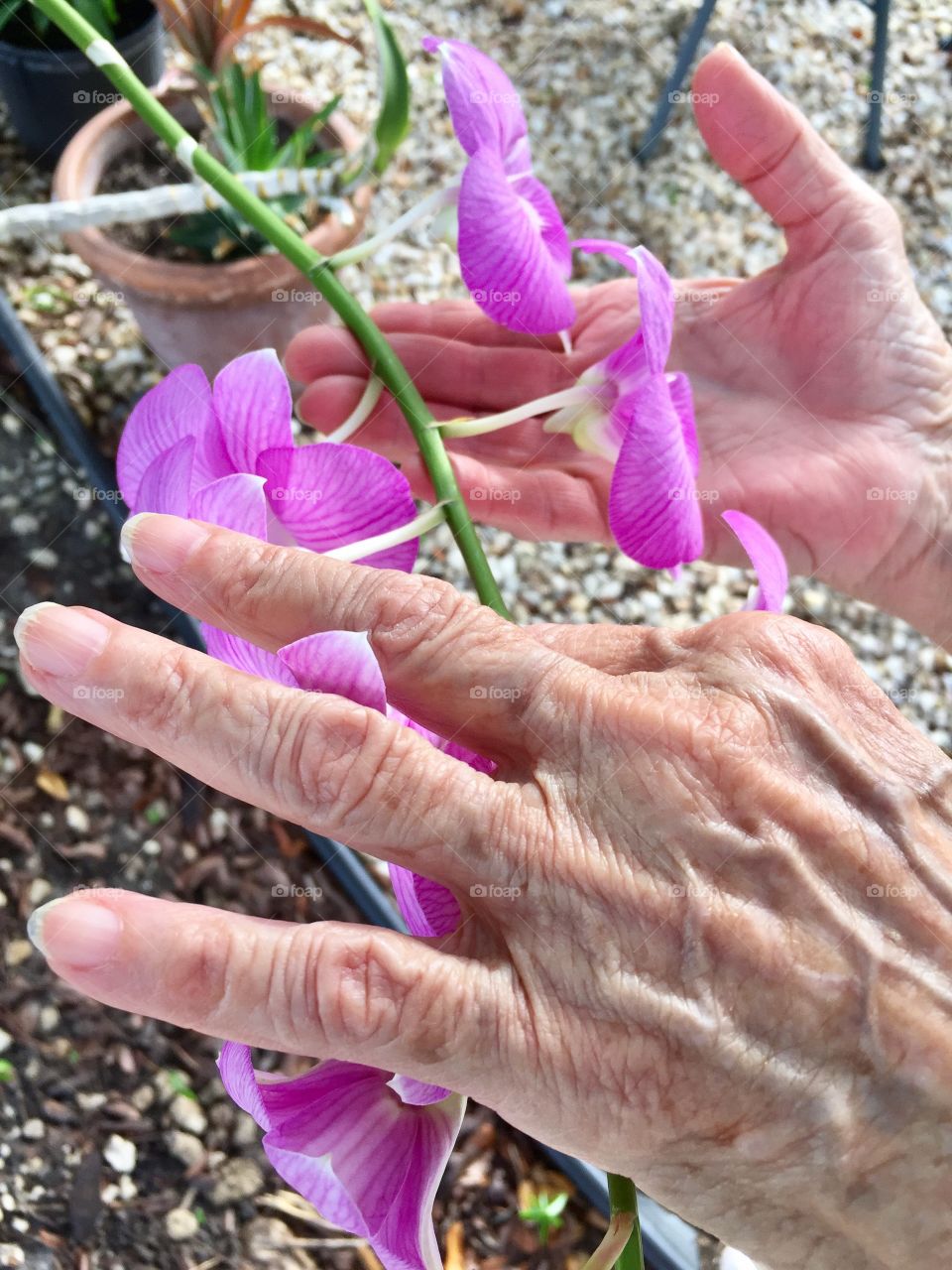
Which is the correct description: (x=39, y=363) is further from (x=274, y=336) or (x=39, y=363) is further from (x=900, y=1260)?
(x=900, y=1260)

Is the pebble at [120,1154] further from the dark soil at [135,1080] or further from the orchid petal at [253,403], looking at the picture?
the orchid petal at [253,403]

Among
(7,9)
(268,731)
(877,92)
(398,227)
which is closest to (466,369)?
(398,227)

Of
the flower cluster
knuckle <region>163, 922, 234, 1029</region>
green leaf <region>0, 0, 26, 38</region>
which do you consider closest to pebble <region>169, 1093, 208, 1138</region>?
the flower cluster

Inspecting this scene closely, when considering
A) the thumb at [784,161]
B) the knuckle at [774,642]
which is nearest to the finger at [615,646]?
the knuckle at [774,642]

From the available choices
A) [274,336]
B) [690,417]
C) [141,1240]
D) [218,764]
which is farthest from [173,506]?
[274,336]

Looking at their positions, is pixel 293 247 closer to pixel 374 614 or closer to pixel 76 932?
pixel 374 614
